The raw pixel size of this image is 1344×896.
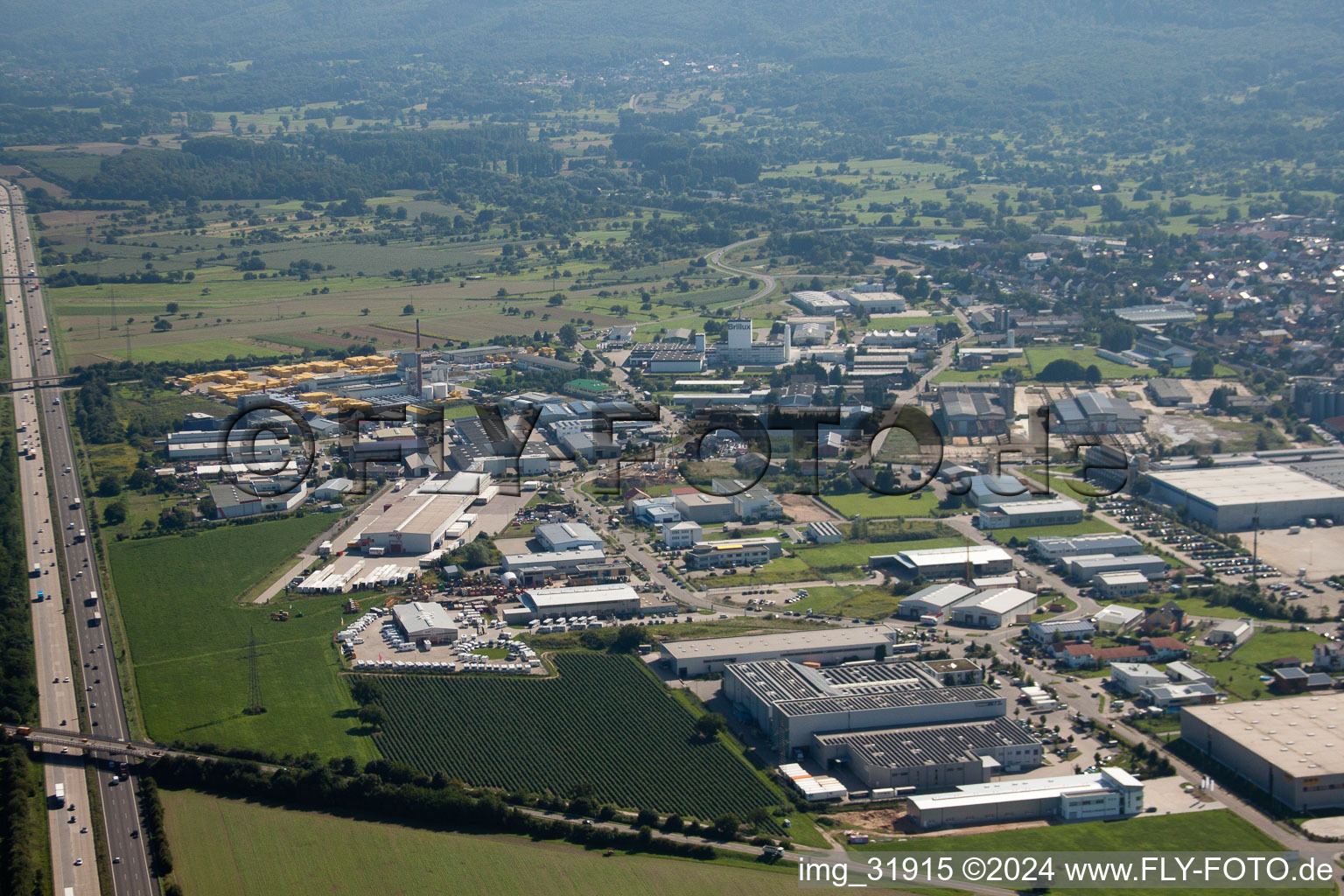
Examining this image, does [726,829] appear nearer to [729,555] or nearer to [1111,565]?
[729,555]

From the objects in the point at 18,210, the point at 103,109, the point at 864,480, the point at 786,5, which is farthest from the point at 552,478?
the point at 786,5

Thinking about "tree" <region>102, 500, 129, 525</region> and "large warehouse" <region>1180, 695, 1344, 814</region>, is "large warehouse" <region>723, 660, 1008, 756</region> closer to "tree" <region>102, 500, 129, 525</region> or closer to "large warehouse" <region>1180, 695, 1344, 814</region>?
"large warehouse" <region>1180, 695, 1344, 814</region>

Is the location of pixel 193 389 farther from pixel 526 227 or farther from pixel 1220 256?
pixel 1220 256

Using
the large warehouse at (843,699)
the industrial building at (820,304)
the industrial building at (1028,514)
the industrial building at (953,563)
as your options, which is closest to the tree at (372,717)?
the large warehouse at (843,699)

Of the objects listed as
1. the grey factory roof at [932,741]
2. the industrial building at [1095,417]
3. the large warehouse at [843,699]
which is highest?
the industrial building at [1095,417]

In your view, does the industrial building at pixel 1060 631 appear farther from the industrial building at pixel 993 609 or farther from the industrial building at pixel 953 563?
the industrial building at pixel 953 563

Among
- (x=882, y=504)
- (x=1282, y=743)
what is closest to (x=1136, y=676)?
(x=1282, y=743)
